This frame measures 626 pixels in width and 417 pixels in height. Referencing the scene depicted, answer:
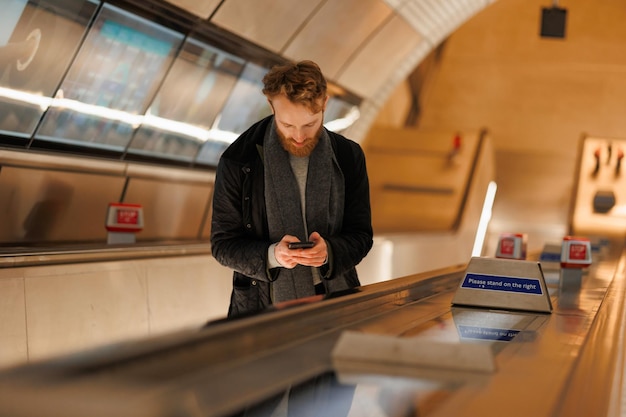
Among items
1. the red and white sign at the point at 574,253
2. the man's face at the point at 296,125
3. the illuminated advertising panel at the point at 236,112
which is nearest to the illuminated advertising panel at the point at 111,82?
the illuminated advertising panel at the point at 236,112

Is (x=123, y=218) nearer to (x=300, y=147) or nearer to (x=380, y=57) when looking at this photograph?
(x=300, y=147)

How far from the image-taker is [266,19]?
35.9 ft

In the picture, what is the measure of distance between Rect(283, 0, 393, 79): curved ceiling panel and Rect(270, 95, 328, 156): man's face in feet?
28.2

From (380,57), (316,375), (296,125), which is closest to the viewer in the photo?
(316,375)

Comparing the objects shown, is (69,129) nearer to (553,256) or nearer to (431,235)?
(553,256)

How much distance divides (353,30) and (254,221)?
→ 10.0m

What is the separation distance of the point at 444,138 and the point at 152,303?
13331 millimetres

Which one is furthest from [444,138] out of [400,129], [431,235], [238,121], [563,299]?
[563,299]

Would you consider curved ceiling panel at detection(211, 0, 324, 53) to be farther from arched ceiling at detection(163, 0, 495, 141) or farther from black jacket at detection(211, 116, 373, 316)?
black jacket at detection(211, 116, 373, 316)

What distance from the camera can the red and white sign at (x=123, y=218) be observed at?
7.64 metres

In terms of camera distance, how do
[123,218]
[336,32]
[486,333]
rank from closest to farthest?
[486,333]
[123,218]
[336,32]

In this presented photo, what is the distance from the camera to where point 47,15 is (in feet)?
26.0

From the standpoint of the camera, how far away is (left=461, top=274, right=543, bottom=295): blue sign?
3.92 metres

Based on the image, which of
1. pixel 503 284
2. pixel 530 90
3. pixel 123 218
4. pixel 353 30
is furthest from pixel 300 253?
pixel 530 90
